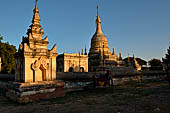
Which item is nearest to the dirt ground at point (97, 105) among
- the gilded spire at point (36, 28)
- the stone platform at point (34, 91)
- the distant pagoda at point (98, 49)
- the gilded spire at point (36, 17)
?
the stone platform at point (34, 91)

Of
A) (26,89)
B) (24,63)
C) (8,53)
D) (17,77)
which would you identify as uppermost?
(8,53)

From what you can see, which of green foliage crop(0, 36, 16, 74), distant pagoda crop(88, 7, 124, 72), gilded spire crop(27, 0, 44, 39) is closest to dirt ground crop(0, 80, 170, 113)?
gilded spire crop(27, 0, 44, 39)

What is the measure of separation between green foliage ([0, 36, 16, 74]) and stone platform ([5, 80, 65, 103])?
839 inches

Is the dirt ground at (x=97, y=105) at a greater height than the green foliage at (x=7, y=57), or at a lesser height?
lesser

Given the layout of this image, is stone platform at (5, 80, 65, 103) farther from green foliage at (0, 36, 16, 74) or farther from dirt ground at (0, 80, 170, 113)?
green foliage at (0, 36, 16, 74)

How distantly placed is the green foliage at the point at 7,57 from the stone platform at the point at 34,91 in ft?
69.9

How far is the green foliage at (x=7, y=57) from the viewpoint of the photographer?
28.0 metres

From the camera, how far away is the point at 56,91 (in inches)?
362

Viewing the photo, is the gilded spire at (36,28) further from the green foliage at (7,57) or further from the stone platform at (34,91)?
the green foliage at (7,57)

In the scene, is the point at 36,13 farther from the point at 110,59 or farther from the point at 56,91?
the point at 110,59

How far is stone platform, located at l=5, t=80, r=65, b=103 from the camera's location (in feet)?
25.3

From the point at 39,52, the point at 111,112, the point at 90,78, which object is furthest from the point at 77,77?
the point at 111,112

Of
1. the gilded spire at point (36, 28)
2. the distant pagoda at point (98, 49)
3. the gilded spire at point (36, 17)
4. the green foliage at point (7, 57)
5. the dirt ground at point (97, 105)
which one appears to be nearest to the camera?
the dirt ground at point (97, 105)

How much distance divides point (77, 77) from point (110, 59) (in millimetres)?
18324
